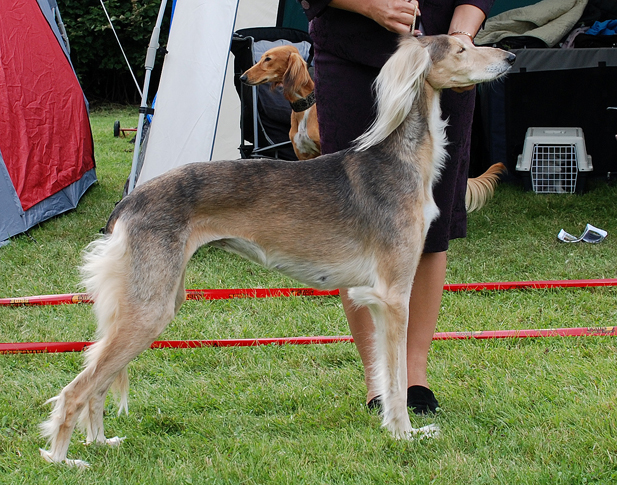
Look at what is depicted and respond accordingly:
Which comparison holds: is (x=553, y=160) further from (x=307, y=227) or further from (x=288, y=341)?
(x=307, y=227)

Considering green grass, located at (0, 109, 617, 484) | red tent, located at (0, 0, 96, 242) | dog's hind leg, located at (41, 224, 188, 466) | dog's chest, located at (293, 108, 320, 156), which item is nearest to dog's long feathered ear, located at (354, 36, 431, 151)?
dog's hind leg, located at (41, 224, 188, 466)

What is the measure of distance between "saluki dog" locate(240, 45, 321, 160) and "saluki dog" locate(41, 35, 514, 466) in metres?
3.37

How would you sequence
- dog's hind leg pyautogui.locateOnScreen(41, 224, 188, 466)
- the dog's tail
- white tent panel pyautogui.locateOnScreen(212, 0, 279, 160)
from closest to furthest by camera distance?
1. dog's hind leg pyautogui.locateOnScreen(41, 224, 188, 466)
2. the dog's tail
3. white tent panel pyautogui.locateOnScreen(212, 0, 279, 160)

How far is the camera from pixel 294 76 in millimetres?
5977

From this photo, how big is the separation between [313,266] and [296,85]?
3670 millimetres

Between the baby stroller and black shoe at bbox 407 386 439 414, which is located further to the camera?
the baby stroller

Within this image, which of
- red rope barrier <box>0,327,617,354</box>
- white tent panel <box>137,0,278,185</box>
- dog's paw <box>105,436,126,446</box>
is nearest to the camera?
dog's paw <box>105,436,126,446</box>

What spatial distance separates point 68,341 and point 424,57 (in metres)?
2.47

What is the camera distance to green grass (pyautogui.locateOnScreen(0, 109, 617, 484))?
7.82 ft

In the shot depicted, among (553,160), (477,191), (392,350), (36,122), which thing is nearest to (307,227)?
(392,350)

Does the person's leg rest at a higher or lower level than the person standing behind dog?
lower

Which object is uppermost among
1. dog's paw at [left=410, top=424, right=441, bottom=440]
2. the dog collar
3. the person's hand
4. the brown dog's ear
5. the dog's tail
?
the person's hand

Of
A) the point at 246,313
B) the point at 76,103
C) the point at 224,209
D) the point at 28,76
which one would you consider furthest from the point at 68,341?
the point at 76,103

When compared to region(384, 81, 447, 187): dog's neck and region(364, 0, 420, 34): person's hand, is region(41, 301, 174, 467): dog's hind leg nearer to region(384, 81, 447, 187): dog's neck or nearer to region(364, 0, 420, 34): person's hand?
region(384, 81, 447, 187): dog's neck
